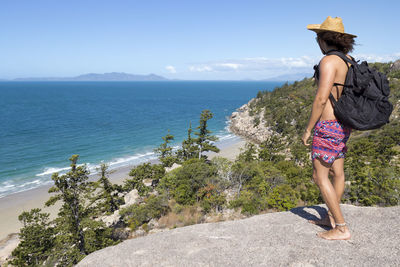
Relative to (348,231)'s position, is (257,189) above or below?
below

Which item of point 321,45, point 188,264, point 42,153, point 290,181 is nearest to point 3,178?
point 42,153

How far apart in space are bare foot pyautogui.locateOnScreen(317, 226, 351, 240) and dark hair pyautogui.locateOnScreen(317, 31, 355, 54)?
2.72 m

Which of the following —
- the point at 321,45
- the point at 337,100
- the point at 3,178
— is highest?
the point at 321,45

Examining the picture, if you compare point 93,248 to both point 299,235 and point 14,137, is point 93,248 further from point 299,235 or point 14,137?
point 14,137

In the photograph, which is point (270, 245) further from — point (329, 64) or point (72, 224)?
point (72, 224)

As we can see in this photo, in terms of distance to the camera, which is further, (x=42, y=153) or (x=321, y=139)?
(x=42, y=153)

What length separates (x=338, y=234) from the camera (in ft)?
12.3

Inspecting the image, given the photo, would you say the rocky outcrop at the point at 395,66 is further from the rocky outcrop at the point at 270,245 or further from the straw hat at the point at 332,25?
the straw hat at the point at 332,25

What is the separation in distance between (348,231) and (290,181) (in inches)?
690

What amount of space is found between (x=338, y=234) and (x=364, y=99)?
216 cm

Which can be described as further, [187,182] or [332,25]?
[187,182]

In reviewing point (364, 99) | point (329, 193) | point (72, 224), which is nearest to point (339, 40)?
point (364, 99)

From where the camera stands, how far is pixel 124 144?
A: 45.0 m

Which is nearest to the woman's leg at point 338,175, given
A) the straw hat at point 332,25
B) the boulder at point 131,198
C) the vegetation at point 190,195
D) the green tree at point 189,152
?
the straw hat at point 332,25
